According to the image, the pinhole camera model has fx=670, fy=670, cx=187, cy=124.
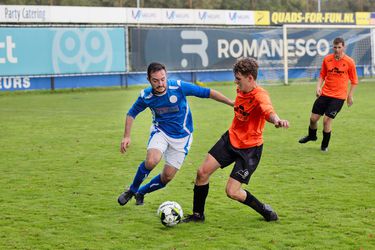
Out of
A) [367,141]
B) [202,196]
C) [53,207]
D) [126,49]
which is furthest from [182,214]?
[126,49]

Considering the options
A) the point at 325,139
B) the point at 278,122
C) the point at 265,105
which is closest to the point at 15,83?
the point at 325,139

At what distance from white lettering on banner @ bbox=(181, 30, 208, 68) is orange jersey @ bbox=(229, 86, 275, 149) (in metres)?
28.0

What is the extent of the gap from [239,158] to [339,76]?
623cm

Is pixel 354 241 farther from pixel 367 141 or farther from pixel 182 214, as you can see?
pixel 367 141

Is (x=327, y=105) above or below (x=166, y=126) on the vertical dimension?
below

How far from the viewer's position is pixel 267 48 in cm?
3775

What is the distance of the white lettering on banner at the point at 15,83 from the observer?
30.3 metres

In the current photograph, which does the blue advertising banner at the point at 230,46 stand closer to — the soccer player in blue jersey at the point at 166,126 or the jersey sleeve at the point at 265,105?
the soccer player in blue jersey at the point at 166,126

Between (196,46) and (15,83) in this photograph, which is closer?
(15,83)

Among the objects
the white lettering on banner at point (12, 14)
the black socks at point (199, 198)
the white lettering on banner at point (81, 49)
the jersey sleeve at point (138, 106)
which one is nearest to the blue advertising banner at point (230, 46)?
the white lettering on banner at point (81, 49)

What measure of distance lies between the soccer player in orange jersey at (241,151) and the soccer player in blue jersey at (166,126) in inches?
21.4

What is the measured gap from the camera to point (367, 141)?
1346 cm

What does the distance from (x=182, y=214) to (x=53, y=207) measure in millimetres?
1741

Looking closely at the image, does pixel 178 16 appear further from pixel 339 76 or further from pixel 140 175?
Result: pixel 140 175
